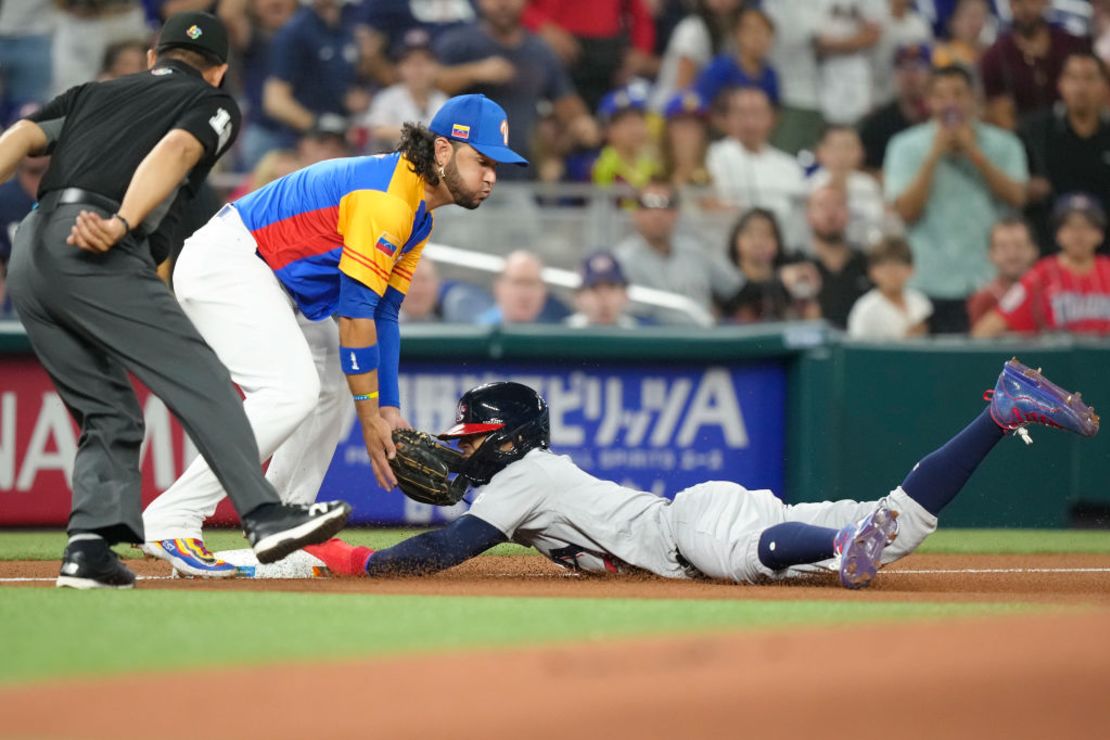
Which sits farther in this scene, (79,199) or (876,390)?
(876,390)

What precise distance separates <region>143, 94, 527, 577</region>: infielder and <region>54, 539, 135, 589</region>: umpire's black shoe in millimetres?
479

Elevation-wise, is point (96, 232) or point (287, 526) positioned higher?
point (96, 232)

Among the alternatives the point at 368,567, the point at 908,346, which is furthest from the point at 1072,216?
the point at 368,567

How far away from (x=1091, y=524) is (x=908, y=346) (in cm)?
162

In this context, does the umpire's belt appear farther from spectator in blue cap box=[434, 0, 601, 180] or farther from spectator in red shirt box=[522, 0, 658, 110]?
spectator in red shirt box=[522, 0, 658, 110]

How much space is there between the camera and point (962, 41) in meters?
13.9

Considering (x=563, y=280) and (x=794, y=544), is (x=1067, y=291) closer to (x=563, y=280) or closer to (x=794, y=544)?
(x=563, y=280)

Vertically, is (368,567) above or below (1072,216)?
below

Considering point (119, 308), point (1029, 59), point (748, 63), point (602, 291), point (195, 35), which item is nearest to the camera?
point (119, 308)

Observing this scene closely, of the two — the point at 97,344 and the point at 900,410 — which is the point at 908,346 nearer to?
the point at 900,410

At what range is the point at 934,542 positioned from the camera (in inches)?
351

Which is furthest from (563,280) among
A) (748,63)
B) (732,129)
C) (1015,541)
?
(1015,541)

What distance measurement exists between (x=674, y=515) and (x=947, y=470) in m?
1.05

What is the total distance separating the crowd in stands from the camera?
11.2m
